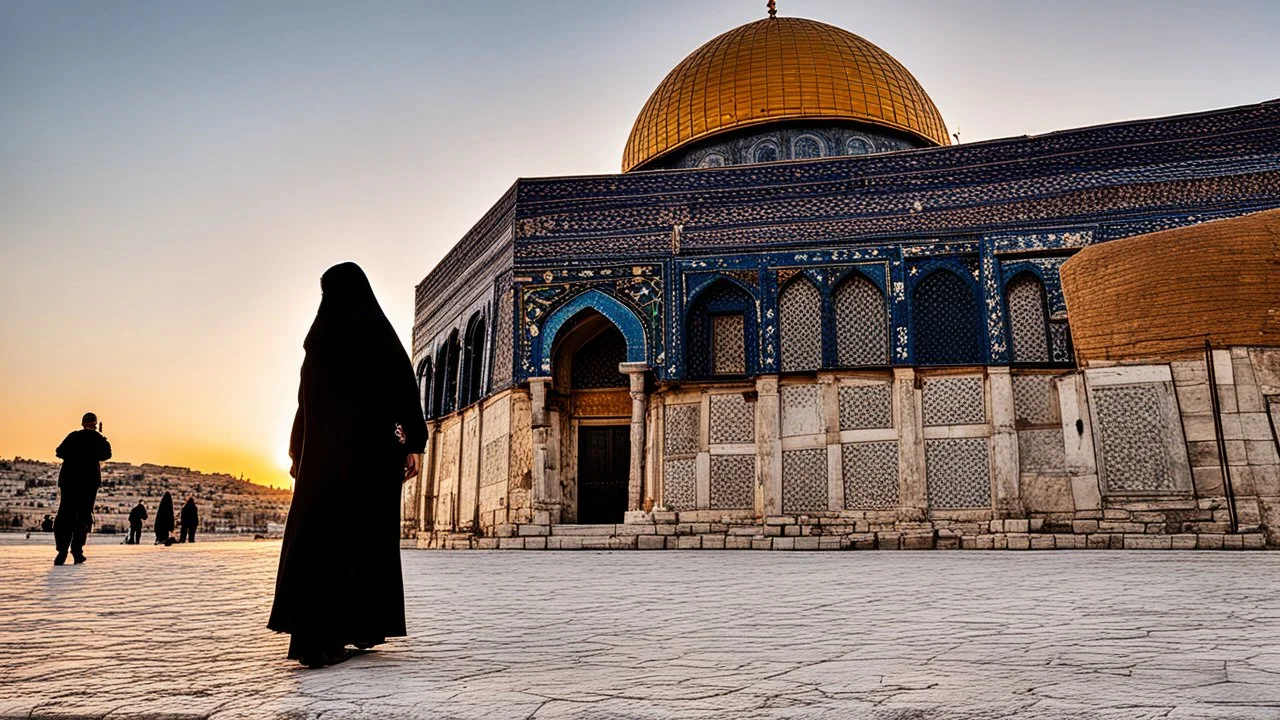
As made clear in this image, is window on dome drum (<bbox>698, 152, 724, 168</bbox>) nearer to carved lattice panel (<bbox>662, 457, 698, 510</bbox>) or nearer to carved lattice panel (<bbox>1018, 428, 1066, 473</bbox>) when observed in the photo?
carved lattice panel (<bbox>662, 457, 698, 510</bbox>)

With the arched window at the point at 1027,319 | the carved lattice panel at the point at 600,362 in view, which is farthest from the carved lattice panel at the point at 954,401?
the carved lattice panel at the point at 600,362

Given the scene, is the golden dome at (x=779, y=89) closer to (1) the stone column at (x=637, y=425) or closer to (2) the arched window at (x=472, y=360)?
(2) the arched window at (x=472, y=360)

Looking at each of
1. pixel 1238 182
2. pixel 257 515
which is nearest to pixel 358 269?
pixel 1238 182

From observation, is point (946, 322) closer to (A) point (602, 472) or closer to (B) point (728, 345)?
(B) point (728, 345)

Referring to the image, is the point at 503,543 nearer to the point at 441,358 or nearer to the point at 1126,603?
the point at 441,358

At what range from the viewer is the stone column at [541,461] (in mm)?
15555

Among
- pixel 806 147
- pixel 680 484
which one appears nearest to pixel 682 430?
pixel 680 484

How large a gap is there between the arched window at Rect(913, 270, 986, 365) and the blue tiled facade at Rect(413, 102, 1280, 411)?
0.03 metres

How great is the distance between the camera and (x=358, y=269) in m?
3.73

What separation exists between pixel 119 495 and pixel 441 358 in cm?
4126

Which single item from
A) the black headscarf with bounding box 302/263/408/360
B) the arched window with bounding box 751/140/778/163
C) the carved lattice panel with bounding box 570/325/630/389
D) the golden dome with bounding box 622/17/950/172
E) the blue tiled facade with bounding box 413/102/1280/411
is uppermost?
the golden dome with bounding box 622/17/950/172

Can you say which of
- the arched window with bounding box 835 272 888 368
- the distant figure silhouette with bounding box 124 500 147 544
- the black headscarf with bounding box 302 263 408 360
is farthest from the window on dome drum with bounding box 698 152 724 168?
the black headscarf with bounding box 302 263 408 360

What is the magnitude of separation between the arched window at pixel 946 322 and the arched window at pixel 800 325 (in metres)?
1.53

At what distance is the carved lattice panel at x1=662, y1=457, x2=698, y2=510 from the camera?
1520cm
